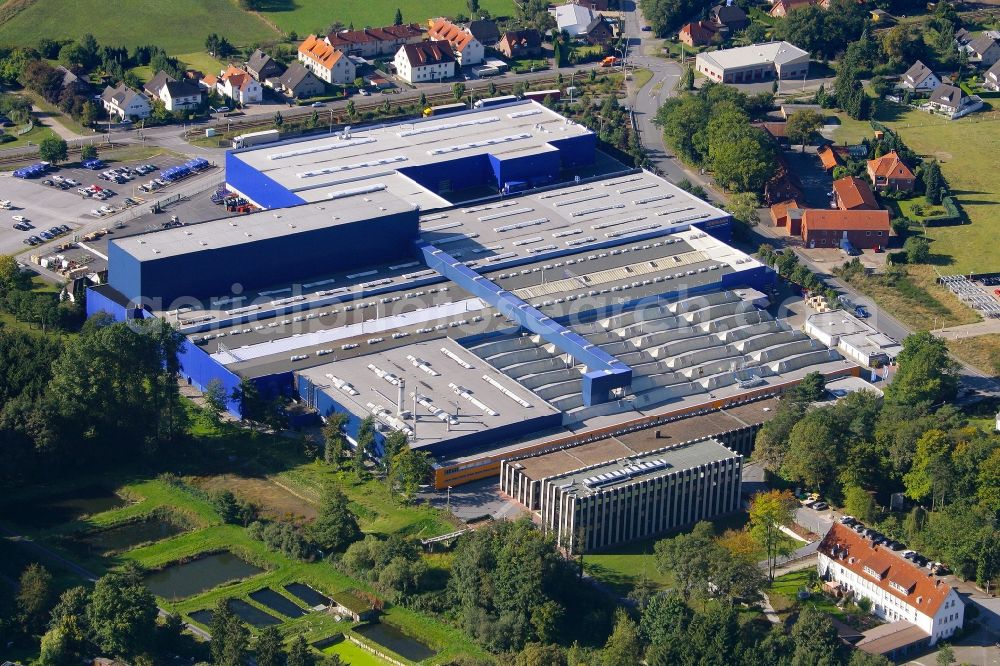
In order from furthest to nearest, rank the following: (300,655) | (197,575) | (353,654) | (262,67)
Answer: (262,67)
(197,575)
(353,654)
(300,655)

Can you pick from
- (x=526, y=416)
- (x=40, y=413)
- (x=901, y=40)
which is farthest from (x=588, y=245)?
(x=901, y=40)

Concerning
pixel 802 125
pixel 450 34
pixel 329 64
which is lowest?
pixel 329 64

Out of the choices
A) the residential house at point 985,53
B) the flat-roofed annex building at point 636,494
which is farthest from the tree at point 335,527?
the residential house at point 985,53

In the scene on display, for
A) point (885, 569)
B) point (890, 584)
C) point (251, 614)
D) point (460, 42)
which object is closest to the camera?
point (890, 584)

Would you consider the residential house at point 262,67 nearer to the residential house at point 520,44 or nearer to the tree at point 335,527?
the residential house at point 520,44

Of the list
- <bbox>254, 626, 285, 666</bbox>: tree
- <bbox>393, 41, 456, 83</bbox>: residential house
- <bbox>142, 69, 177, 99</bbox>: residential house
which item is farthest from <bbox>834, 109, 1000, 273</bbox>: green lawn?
<bbox>254, 626, 285, 666</bbox>: tree

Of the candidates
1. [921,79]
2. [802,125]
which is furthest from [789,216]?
[921,79]

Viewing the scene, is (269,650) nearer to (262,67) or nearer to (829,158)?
(829,158)
